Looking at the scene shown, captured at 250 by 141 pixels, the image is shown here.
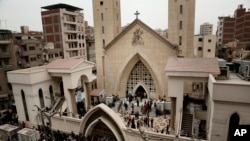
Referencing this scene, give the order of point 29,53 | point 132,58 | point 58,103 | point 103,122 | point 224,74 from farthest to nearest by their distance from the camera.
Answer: point 29,53, point 132,58, point 58,103, point 103,122, point 224,74

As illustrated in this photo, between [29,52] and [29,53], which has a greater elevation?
[29,52]

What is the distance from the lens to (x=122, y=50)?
23.8 metres

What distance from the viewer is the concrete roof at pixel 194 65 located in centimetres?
1296

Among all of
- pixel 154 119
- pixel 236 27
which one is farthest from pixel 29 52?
pixel 236 27

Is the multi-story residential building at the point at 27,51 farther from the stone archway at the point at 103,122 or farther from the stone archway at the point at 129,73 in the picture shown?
the stone archway at the point at 103,122

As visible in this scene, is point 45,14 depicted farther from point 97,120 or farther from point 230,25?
point 230,25

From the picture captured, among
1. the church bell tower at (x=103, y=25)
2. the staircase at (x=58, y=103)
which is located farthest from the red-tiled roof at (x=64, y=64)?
the church bell tower at (x=103, y=25)

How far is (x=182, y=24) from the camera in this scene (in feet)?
74.5

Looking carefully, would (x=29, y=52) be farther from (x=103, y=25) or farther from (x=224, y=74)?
(x=224, y=74)

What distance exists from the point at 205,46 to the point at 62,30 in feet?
112

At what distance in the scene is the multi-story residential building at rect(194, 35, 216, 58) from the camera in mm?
37000

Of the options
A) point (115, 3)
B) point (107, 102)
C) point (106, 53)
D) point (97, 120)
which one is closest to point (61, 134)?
point (97, 120)

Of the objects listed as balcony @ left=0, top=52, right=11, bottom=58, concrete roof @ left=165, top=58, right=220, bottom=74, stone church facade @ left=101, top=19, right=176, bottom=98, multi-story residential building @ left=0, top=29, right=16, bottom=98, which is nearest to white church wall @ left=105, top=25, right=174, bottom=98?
stone church facade @ left=101, top=19, right=176, bottom=98

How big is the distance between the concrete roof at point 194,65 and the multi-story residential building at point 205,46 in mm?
26189
